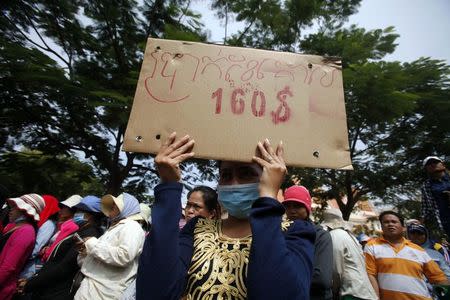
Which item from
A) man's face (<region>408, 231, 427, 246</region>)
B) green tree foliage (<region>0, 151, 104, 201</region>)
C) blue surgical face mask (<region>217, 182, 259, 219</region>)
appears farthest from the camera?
green tree foliage (<region>0, 151, 104, 201</region>)

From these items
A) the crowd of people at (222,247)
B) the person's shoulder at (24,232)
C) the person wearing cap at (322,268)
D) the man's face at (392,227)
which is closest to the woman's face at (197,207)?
the crowd of people at (222,247)

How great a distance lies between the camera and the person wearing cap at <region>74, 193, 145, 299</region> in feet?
8.86

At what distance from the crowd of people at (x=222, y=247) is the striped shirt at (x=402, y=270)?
0.4 inches

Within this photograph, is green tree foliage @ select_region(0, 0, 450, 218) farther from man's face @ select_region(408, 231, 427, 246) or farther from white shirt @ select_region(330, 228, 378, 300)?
white shirt @ select_region(330, 228, 378, 300)

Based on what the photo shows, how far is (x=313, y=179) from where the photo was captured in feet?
33.9

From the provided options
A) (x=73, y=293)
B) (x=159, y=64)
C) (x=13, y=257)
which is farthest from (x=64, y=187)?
(x=159, y=64)

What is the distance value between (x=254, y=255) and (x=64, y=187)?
406 inches

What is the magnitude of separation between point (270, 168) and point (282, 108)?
326 mm

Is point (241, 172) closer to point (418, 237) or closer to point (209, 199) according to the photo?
point (209, 199)

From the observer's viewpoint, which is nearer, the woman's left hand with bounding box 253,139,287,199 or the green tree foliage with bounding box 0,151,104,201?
the woman's left hand with bounding box 253,139,287,199

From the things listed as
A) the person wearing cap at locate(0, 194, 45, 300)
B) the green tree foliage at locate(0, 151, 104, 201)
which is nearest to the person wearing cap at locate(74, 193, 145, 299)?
the person wearing cap at locate(0, 194, 45, 300)

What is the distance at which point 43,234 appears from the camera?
466cm

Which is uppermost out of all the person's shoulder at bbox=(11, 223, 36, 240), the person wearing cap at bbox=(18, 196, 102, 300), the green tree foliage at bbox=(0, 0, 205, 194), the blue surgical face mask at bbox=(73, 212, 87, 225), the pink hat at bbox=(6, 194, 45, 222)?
the green tree foliage at bbox=(0, 0, 205, 194)

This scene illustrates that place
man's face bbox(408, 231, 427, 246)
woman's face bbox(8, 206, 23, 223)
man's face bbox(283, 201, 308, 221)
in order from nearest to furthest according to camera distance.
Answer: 1. man's face bbox(283, 201, 308, 221)
2. woman's face bbox(8, 206, 23, 223)
3. man's face bbox(408, 231, 427, 246)
